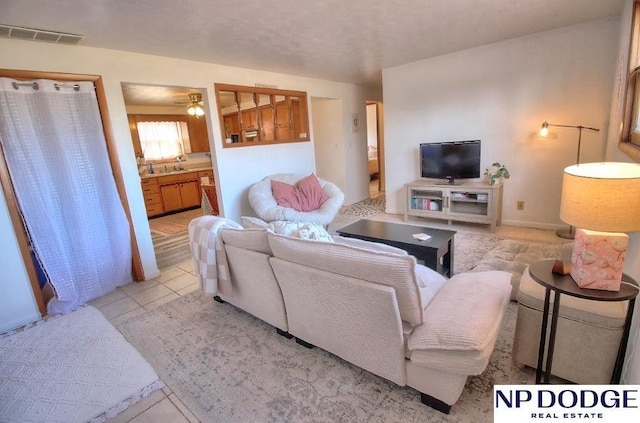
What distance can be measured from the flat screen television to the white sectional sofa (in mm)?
2679

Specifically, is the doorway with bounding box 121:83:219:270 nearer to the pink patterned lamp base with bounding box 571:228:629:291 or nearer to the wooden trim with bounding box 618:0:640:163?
the pink patterned lamp base with bounding box 571:228:629:291

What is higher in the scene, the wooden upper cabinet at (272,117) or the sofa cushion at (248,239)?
the wooden upper cabinet at (272,117)

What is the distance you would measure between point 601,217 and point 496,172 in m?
3.17

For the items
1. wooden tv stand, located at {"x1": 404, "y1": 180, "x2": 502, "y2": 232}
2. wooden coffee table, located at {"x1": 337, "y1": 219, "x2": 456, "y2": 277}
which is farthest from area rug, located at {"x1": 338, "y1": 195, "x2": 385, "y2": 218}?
wooden coffee table, located at {"x1": 337, "y1": 219, "x2": 456, "y2": 277}

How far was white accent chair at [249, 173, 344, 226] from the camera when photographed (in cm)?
381

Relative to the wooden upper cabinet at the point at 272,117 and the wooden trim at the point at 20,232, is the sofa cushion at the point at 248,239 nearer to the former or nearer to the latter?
the wooden trim at the point at 20,232

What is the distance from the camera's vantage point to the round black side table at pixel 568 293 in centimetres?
119

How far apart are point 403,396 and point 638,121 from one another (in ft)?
7.91

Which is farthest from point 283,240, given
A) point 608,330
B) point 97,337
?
point 97,337

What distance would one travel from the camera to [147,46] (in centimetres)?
293

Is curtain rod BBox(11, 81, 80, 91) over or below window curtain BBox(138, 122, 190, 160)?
over

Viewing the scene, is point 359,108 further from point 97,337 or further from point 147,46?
point 97,337

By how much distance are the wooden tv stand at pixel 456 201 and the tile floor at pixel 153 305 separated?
3230 millimetres

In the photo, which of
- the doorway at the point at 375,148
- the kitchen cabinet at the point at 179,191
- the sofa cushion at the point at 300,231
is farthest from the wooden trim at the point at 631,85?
the kitchen cabinet at the point at 179,191
